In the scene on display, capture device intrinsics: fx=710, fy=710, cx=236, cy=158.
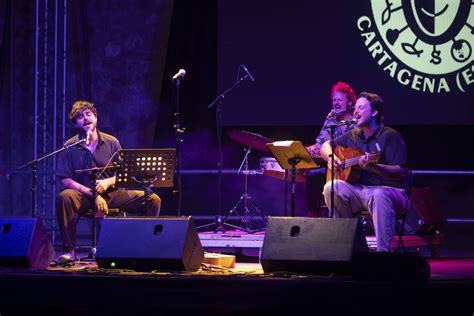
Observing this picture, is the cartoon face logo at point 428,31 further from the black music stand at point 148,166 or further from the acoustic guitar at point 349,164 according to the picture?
the black music stand at point 148,166

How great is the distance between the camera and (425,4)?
26.5 feet

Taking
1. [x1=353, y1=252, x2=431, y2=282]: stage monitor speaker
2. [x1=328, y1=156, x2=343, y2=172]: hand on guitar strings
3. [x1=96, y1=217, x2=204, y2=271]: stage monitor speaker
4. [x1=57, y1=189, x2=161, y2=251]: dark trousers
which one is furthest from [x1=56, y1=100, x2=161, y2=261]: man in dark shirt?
[x1=353, y1=252, x2=431, y2=282]: stage monitor speaker

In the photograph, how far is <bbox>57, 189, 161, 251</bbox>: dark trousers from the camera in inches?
252

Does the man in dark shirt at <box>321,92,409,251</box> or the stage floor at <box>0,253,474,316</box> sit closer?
the stage floor at <box>0,253,474,316</box>

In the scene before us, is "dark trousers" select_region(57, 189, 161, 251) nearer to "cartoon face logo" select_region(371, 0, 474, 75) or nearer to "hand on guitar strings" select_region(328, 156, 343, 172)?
"hand on guitar strings" select_region(328, 156, 343, 172)

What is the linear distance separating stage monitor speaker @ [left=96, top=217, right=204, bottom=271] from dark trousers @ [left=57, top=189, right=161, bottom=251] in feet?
5.04

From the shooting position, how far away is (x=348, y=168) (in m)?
6.18

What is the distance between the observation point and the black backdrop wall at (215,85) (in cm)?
808

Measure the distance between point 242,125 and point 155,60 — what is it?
148cm

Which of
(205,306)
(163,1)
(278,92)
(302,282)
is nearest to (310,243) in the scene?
(302,282)

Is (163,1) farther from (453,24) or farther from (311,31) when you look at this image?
(453,24)

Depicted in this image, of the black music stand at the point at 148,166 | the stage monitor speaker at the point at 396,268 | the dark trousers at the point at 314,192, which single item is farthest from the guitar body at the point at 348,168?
the stage monitor speaker at the point at 396,268

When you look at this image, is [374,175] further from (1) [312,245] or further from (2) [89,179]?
(2) [89,179]

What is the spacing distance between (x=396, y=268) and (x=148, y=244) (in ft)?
5.49
